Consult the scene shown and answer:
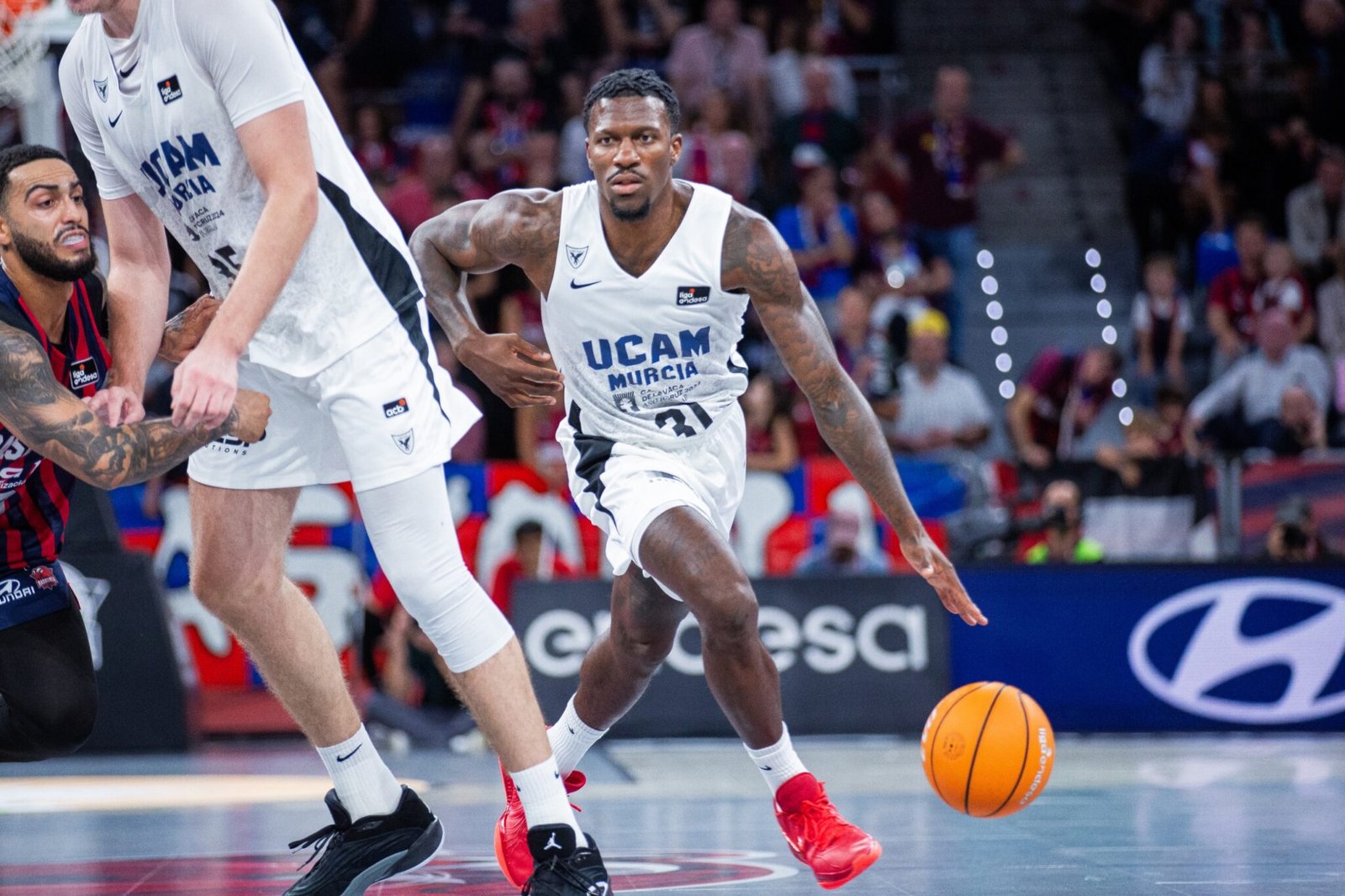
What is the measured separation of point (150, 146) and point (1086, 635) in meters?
7.31

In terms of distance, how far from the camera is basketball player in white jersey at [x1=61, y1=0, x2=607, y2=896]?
149 inches

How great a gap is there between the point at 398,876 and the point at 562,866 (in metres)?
1.47

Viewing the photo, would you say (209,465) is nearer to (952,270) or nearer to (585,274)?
(585,274)

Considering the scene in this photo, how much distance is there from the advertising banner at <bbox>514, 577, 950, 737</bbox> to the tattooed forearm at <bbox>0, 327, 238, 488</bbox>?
5938mm

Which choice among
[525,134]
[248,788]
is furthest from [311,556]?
[525,134]

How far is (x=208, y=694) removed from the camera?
10.7m

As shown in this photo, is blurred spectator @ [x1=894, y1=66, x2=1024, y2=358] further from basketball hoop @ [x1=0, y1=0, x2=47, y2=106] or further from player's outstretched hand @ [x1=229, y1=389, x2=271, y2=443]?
player's outstretched hand @ [x1=229, y1=389, x2=271, y2=443]

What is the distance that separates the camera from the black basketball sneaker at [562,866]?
402 cm

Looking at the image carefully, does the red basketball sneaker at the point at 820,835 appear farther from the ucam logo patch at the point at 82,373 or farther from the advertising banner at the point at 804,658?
the advertising banner at the point at 804,658

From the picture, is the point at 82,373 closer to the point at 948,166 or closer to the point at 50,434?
the point at 50,434

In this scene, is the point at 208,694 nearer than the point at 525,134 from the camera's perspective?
Yes

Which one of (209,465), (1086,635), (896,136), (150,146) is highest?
(150,146)

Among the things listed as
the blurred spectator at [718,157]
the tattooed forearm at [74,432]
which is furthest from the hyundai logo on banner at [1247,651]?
the tattooed forearm at [74,432]

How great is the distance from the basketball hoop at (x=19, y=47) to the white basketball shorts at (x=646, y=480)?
3839mm
